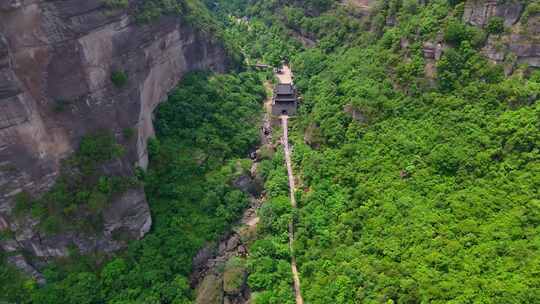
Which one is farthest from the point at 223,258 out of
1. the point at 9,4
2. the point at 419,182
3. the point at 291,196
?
the point at 9,4

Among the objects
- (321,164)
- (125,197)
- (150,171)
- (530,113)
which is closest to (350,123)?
(321,164)

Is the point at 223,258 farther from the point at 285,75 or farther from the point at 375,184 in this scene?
the point at 285,75

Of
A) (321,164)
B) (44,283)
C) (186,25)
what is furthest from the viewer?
(186,25)

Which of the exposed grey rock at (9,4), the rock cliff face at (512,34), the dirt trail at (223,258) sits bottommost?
the dirt trail at (223,258)

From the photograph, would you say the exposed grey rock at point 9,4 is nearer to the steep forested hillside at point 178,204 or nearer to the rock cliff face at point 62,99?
the rock cliff face at point 62,99

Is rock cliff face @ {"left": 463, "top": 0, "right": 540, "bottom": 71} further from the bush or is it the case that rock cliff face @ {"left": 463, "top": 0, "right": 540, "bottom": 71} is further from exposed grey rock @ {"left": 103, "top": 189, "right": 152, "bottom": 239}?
exposed grey rock @ {"left": 103, "top": 189, "right": 152, "bottom": 239}

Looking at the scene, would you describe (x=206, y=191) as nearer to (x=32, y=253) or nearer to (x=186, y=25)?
(x=32, y=253)

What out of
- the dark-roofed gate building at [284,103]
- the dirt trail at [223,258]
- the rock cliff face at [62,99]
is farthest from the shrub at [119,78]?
the dark-roofed gate building at [284,103]
